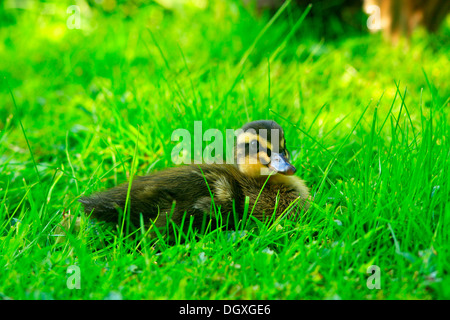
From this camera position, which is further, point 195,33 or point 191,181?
point 195,33

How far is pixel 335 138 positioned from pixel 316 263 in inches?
52.7

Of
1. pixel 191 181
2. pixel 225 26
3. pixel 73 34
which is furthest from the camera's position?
pixel 73 34

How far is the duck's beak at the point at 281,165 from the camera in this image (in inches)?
93.2

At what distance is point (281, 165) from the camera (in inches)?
95.0

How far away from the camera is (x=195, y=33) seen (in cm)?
489

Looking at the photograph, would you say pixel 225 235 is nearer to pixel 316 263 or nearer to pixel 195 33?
pixel 316 263

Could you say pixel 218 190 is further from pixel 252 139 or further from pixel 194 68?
pixel 194 68

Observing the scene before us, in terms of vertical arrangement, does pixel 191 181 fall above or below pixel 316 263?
above

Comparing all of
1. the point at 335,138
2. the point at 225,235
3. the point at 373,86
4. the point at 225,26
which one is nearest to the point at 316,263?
the point at 225,235

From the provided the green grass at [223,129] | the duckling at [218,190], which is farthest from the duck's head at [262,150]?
the green grass at [223,129]

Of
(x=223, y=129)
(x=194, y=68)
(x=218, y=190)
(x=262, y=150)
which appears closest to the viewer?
(x=218, y=190)

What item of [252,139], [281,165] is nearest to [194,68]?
[252,139]

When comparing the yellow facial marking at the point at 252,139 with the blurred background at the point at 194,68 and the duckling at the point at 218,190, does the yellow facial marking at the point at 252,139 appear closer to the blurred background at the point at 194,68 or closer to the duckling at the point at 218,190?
the duckling at the point at 218,190

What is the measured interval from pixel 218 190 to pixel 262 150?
337 millimetres
